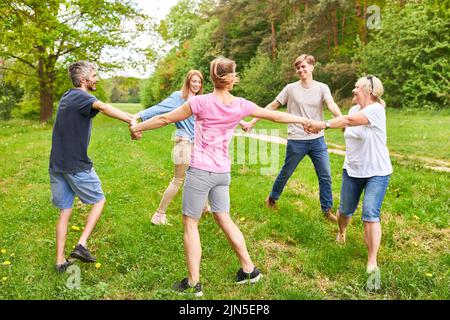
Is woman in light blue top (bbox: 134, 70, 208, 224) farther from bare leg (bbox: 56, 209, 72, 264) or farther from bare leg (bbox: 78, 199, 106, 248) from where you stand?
bare leg (bbox: 56, 209, 72, 264)

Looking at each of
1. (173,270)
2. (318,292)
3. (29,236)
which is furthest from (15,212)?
(318,292)

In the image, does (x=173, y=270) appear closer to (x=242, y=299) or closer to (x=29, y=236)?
(x=242, y=299)

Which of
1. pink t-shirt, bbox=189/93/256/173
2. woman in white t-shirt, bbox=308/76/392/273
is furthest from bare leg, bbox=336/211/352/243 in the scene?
pink t-shirt, bbox=189/93/256/173

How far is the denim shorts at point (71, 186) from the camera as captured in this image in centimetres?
460

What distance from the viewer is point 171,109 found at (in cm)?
574

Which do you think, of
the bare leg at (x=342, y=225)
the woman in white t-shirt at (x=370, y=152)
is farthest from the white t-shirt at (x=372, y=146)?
the bare leg at (x=342, y=225)

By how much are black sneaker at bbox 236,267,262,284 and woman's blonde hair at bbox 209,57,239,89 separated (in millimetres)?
1827

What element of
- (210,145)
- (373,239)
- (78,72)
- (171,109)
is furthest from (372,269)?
(78,72)

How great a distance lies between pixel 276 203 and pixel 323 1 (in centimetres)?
2428

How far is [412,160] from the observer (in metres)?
10.4

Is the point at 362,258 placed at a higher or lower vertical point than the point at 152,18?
lower

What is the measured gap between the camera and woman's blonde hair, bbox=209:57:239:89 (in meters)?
3.88

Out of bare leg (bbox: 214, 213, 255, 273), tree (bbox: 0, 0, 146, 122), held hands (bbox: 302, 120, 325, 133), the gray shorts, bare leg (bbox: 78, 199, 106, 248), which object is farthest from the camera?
tree (bbox: 0, 0, 146, 122)

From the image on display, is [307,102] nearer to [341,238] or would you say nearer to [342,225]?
[342,225]
